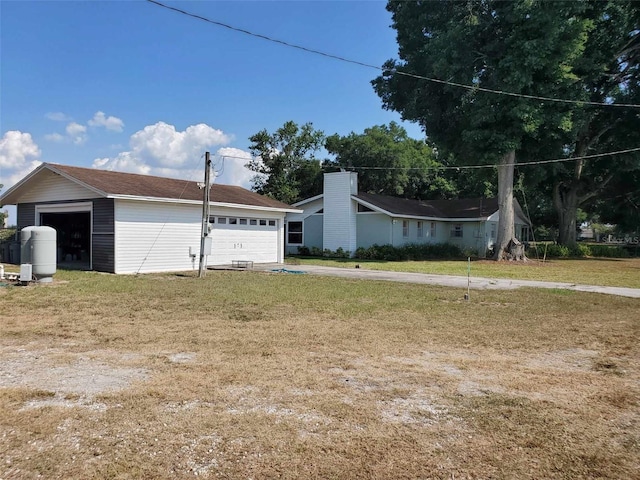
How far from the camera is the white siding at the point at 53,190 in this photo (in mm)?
17141

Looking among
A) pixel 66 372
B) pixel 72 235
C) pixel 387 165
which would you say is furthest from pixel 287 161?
pixel 66 372

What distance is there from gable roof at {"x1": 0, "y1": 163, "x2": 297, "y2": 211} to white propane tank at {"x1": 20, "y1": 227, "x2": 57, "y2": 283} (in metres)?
2.60

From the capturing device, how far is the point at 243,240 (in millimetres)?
21406

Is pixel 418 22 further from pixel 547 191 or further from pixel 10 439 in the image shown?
pixel 10 439

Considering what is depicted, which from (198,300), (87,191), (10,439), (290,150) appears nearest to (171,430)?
(10,439)

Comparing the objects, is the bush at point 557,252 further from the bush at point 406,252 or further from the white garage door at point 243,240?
the white garage door at point 243,240

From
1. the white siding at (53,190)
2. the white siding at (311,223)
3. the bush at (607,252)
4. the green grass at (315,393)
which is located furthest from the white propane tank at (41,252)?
the bush at (607,252)

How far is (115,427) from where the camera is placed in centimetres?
379

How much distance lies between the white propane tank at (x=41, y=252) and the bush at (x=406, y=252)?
60.0 feet

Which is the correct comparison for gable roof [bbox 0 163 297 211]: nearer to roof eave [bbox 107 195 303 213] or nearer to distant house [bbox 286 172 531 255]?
roof eave [bbox 107 195 303 213]

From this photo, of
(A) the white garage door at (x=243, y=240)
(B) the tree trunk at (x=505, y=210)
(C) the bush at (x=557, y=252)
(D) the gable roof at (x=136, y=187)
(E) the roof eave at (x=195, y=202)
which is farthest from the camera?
(C) the bush at (x=557, y=252)

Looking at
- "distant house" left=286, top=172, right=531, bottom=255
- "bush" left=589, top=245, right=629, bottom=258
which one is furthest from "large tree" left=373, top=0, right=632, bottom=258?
"bush" left=589, top=245, right=629, bottom=258

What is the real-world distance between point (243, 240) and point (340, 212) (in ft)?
32.2

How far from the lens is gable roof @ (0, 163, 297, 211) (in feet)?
53.1
